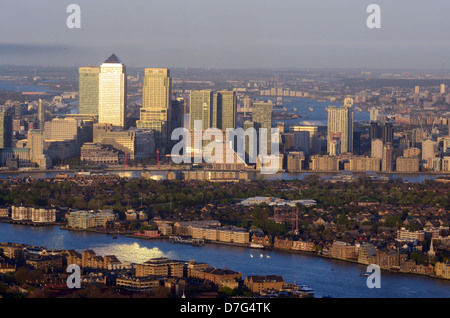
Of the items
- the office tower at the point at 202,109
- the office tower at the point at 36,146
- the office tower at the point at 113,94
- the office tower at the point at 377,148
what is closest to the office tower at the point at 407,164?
the office tower at the point at 377,148

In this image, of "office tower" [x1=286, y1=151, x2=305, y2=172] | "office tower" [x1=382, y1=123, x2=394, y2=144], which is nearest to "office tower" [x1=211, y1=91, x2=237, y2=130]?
"office tower" [x1=286, y1=151, x2=305, y2=172]

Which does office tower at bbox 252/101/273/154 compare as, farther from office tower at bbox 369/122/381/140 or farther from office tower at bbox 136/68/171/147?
office tower at bbox 369/122/381/140

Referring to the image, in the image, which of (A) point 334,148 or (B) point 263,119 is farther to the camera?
(B) point 263,119

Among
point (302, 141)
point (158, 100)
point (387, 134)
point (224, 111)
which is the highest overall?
point (158, 100)

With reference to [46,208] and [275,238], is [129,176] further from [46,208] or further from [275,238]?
[275,238]

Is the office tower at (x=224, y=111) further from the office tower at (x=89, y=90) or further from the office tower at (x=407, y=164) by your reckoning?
the office tower at (x=407, y=164)

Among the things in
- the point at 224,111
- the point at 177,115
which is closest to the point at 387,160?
the point at 224,111

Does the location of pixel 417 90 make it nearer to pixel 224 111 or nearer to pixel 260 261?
pixel 224 111
